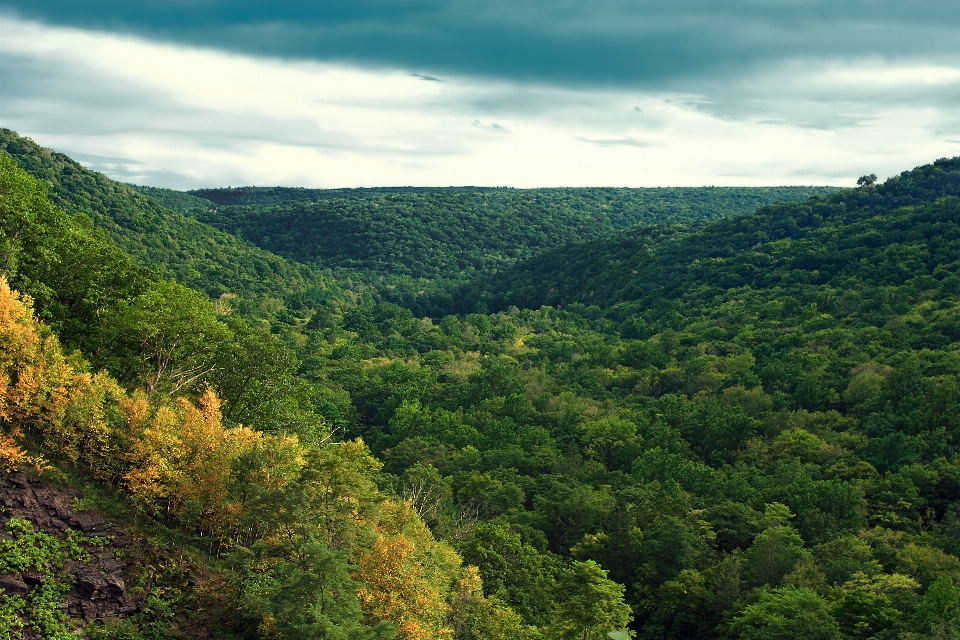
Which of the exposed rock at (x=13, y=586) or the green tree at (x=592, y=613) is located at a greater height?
the exposed rock at (x=13, y=586)

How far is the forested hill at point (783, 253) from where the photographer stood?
5064 inches

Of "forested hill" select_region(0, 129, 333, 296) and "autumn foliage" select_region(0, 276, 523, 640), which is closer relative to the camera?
"autumn foliage" select_region(0, 276, 523, 640)

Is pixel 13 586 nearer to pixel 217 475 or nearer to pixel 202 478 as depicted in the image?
pixel 202 478

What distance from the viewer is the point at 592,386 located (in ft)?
348

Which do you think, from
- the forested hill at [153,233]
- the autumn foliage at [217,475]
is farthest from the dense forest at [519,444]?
the forested hill at [153,233]

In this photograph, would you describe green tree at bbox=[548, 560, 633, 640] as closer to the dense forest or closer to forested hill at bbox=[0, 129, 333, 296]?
the dense forest

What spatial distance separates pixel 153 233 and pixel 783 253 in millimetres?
112738

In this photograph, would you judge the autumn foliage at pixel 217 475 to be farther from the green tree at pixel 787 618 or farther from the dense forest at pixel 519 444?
the green tree at pixel 787 618

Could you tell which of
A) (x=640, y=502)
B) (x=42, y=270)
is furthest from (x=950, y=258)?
(x=42, y=270)

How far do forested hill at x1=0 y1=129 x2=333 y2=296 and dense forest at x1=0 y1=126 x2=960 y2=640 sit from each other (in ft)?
11.1

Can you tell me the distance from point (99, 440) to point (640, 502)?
43.3m

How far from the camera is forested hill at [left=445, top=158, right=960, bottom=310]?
128625mm

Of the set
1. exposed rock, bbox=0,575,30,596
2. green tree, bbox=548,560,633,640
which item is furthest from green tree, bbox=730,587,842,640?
exposed rock, bbox=0,575,30,596

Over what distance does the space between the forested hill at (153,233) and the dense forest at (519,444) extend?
338cm
